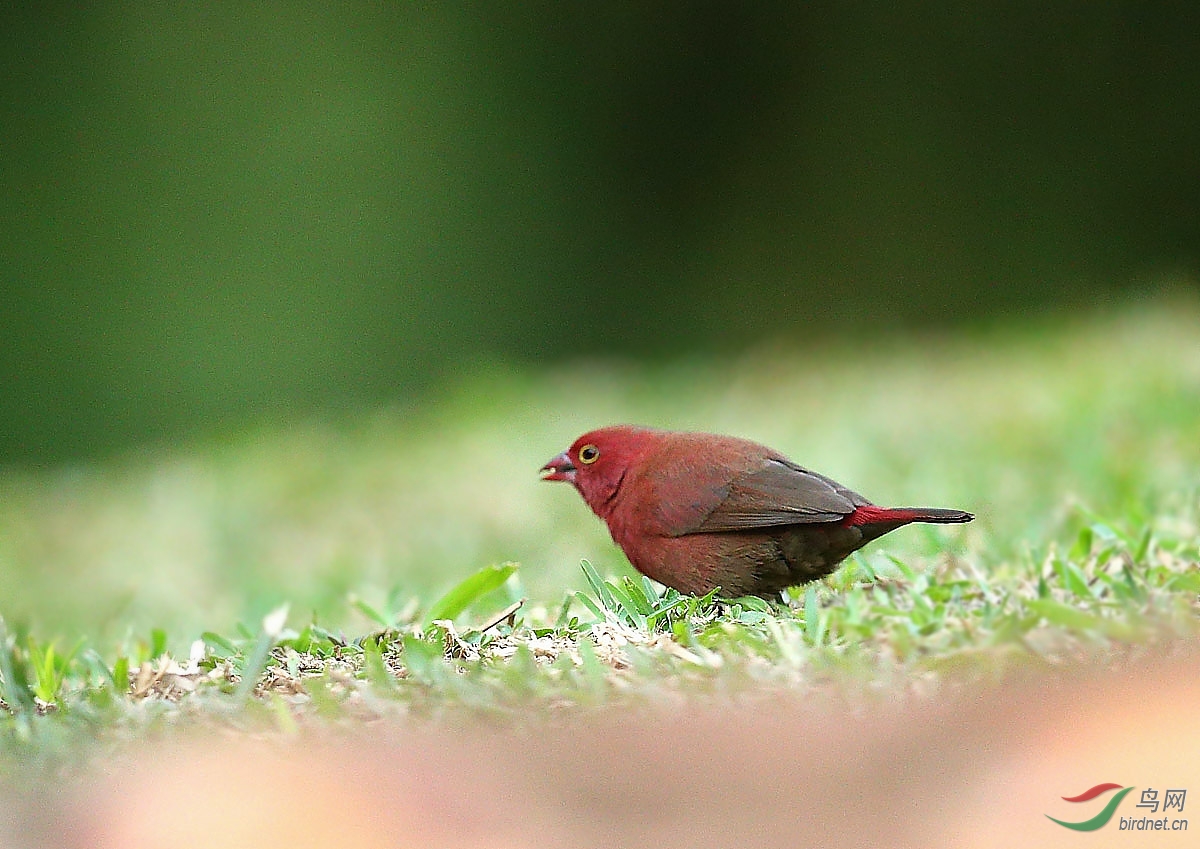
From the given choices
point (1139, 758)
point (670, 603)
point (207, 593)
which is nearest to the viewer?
point (1139, 758)

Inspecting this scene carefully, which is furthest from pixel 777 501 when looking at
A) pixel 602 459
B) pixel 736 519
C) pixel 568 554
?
pixel 568 554

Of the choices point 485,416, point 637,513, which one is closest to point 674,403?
point 485,416

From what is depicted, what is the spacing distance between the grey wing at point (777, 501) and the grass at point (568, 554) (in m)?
0.21

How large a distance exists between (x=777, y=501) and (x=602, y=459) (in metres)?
0.59

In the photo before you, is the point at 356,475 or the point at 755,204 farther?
the point at 755,204

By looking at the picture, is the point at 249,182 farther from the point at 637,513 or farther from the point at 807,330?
the point at 637,513

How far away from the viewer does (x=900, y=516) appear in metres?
3.17

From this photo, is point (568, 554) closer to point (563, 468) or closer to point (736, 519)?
point (563, 468)

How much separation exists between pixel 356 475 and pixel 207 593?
5.14ft

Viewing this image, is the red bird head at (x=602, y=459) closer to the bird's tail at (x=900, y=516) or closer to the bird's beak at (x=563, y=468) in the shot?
the bird's beak at (x=563, y=468)

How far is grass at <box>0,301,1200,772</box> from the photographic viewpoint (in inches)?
109

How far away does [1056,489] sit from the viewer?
4832 mm
